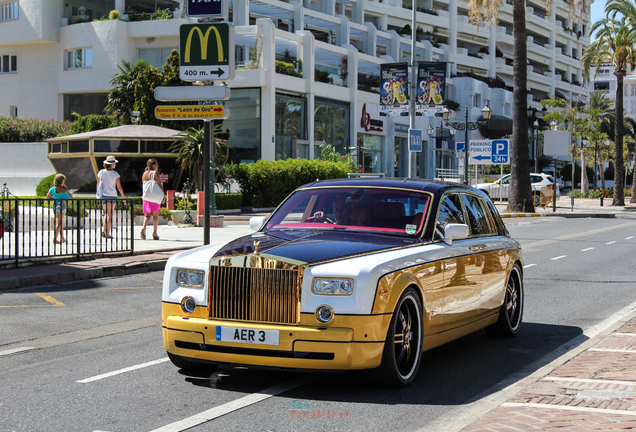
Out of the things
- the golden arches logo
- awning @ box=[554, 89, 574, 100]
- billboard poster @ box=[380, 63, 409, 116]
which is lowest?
the golden arches logo

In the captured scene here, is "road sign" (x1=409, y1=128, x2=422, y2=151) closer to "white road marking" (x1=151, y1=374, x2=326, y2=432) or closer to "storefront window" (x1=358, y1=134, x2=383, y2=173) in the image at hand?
"storefront window" (x1=358, y1=134, x2=383, y2=173)

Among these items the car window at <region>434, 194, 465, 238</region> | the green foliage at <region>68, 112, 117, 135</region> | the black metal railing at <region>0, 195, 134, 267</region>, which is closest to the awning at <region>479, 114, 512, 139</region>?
the green foliage at <region>68, 112, 117, 135</region>

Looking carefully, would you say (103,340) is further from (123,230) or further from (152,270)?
(123,230)

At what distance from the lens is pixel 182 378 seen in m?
6.15

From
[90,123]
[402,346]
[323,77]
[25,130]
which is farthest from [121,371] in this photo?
[323,77]

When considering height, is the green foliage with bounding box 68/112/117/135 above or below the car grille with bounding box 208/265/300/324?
above

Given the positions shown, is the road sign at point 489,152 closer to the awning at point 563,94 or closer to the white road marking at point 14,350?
the white road marking at point 14,350

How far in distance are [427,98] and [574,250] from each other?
707 inches

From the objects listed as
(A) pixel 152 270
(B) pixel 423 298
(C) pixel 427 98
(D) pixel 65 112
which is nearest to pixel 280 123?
(C) pixel 427 98

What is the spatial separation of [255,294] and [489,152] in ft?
112

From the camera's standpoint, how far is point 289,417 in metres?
5.03

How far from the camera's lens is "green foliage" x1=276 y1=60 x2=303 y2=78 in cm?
4368

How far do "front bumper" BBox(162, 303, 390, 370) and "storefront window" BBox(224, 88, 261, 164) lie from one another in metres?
37.5

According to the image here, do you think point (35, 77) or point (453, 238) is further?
point (35, 77)
